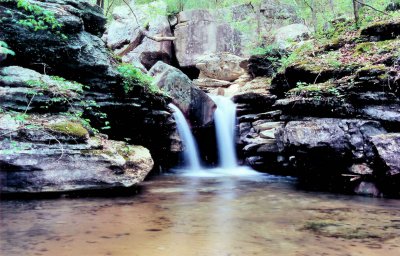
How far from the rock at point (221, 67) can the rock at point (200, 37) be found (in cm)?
112

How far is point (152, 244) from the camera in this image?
417 centimetres

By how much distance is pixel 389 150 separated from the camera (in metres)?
6.62

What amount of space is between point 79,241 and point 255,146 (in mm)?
7516

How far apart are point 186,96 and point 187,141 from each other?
167 cm

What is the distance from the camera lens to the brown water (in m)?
4.01

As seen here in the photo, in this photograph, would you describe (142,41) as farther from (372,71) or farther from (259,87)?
(372,71)

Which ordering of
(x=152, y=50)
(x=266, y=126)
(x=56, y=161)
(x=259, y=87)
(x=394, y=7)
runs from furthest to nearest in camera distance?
(x=152, y=50)
(x=259, y=87)
(x=394, y=7)
(x=266, y=126)
(x=56, y=161)

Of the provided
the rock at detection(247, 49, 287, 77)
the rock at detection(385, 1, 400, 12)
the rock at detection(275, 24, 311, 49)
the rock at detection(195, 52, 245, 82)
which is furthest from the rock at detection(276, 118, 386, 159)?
the rock at detection(195, 52, 245, 82)

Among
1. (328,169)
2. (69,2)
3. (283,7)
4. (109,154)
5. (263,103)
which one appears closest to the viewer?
(109,154)

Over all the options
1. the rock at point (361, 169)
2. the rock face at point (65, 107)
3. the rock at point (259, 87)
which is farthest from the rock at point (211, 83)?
the rock at point (361, 169)

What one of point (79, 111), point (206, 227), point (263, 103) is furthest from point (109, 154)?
point (263, 103)

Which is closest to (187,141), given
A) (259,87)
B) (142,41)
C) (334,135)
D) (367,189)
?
(259,87)

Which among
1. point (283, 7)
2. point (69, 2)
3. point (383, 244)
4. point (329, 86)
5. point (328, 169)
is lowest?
point (383, 244)

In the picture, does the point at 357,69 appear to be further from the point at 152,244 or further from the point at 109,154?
the point at 152,244
